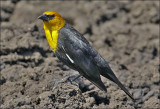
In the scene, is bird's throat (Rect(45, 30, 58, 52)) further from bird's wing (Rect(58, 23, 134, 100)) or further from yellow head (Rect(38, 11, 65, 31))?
bird's wing (Rect(58, 23, 134, 100))

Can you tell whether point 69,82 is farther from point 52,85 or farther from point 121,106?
point 121,106

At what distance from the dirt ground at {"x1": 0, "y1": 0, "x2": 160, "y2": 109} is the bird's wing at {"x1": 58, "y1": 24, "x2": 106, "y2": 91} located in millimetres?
381

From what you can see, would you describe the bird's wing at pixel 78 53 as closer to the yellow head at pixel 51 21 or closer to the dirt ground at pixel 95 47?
the yellow head at pixel 51 21

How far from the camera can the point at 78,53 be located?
6379 mm

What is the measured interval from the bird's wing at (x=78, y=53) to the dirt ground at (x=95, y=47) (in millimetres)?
381

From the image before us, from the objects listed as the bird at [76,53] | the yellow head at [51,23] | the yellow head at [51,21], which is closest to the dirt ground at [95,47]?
the bird at [76,53]

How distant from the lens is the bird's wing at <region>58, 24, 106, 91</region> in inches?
246

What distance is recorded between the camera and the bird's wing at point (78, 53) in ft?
20.5

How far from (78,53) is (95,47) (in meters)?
2.16

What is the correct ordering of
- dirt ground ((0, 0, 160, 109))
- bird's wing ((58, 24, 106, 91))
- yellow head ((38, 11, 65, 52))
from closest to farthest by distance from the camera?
dirt ground ((0, 0, 160, 109)) → bird's wing ((58, 24, 106, 91)) → yellow head ((38, 11, 65, 52))

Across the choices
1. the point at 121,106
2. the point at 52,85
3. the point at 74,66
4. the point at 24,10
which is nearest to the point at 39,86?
the point at 52,85

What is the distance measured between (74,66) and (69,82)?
310 mm

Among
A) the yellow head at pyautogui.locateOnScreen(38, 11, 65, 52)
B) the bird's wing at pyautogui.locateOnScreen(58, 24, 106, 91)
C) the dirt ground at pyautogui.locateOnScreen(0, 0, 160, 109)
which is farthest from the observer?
the yellow head at pyautogui.locateOnScreen(38, 11, 65, 52)

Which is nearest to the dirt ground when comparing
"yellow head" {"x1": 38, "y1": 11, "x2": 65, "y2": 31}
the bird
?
the bird
